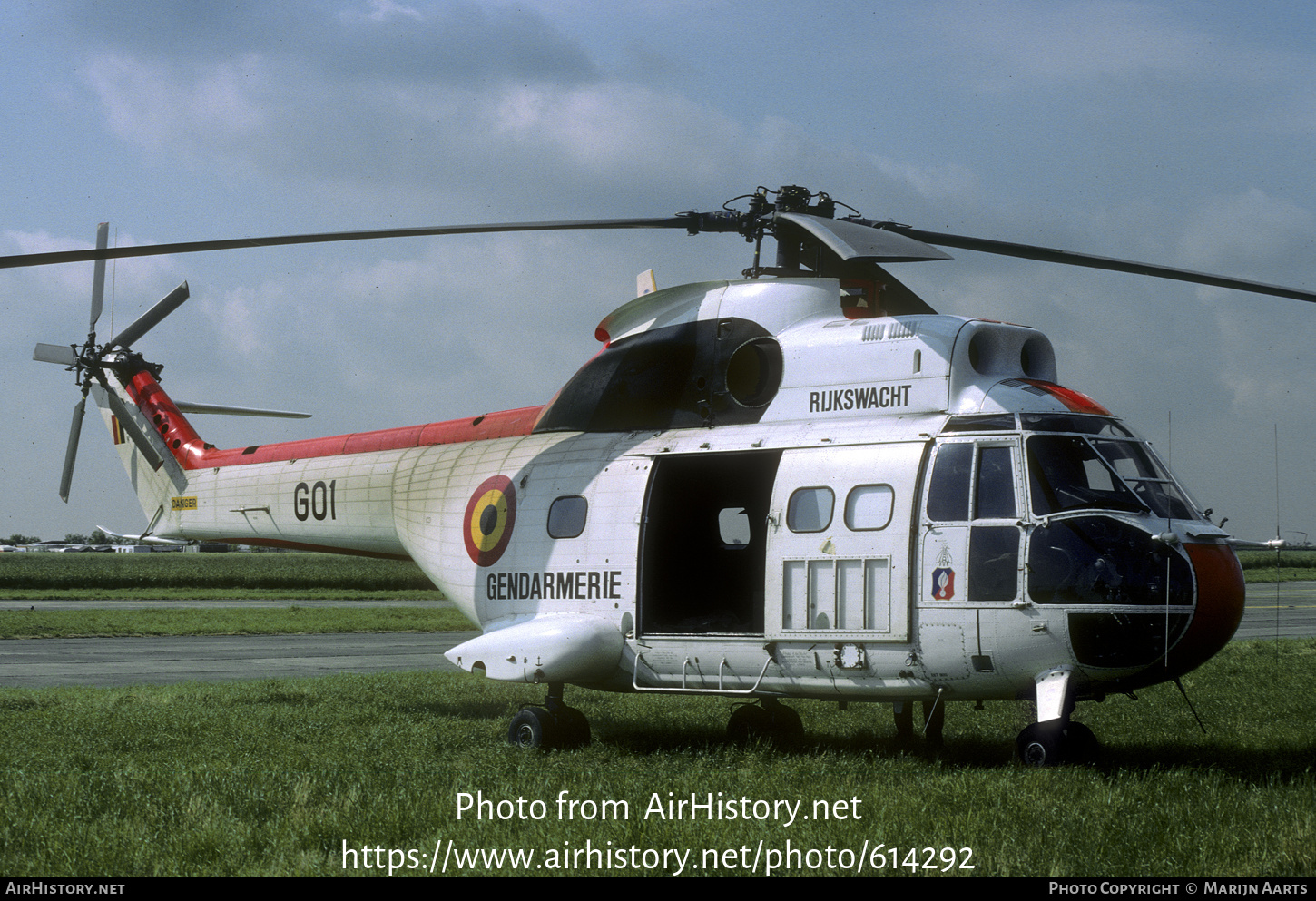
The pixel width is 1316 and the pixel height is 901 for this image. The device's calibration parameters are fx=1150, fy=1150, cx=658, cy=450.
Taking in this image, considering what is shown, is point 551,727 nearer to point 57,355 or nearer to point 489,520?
point 489,520

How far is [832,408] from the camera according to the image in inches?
384

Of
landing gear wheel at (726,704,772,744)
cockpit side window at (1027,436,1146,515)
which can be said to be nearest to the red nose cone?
cockpit side window at (1027,436,1146,515)

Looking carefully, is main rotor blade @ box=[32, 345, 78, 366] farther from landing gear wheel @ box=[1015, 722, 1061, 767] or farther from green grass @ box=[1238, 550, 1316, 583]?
green grass @ box=[1238, 550, 1316, 583]

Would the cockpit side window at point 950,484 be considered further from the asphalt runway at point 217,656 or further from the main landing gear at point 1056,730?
the asphalt runway at point 217,656

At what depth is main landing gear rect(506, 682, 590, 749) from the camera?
10.7 meters

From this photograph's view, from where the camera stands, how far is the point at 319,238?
10.1 metres

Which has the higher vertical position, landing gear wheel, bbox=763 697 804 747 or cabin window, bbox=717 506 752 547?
cabin window, bbox=717 506 752 547

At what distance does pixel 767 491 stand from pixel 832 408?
5.57 feet

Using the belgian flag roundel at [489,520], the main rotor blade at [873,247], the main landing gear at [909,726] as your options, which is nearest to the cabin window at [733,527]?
the belgian flag roundel at [489,520]

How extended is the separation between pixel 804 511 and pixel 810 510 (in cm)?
5

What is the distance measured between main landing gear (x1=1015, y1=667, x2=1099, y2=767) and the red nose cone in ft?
2.52
